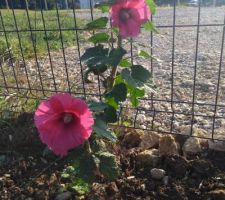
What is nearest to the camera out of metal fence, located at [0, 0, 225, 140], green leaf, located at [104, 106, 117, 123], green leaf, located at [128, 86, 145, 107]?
green leaf, located at [104, 106, 117, 123]

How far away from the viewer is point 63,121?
5.03 ft

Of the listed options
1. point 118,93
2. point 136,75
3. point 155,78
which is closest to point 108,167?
point 118,93

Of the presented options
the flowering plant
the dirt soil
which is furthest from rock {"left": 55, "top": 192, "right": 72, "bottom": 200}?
the flowering plant

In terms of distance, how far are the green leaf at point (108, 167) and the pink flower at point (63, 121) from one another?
0.37 metres

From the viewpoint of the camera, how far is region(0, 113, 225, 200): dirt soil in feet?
6.89

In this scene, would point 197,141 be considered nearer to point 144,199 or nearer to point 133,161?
point 133,161

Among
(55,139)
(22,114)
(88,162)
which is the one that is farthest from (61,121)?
(22,114)

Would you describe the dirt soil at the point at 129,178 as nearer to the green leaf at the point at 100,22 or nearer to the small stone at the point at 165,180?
the small stone at the point at 165,180

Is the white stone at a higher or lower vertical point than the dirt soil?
higher

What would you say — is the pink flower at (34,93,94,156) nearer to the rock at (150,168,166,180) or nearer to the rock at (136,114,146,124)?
the rock at (150,168,166,180)

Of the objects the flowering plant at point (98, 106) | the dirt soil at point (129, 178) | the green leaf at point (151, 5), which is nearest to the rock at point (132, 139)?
the dirt soil at point (129, 178)

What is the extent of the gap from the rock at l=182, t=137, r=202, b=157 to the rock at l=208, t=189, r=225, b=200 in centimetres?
39

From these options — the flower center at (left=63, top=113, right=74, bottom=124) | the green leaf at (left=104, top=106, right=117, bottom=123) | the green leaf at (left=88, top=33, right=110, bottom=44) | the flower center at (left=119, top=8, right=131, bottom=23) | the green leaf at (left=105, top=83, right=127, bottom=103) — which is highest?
the flower center at (left=119, top=8, right=131, bottom=23)

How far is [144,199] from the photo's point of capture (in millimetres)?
2061
